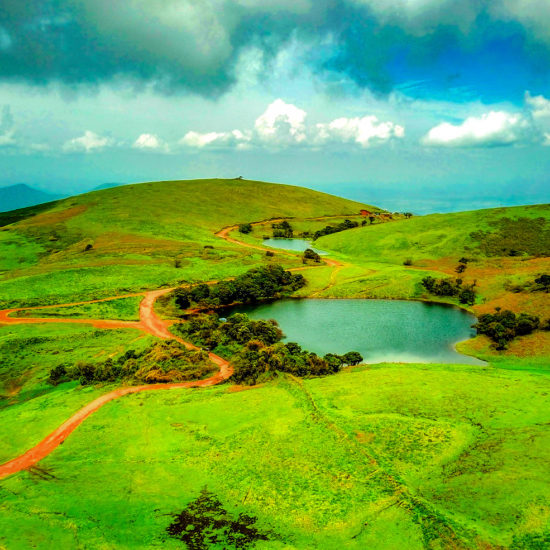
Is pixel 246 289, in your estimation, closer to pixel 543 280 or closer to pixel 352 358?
pixel 352 358

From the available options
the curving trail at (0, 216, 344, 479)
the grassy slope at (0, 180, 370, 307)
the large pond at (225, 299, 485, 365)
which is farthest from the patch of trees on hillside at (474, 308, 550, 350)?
the grassy slope at (0, 180, 370, 307)

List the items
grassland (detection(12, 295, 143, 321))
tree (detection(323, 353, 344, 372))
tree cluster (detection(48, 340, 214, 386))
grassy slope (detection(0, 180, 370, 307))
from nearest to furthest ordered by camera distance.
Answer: tree cluster (detection(48, 340, 214, 386)), tree (detection(323, 353, 344, 372)), grassland (detection(12, 295, 143, 321)), grassy slope (detection(0, 180, 370, 307))

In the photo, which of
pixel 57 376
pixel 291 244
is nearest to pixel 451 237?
pixel 291 244

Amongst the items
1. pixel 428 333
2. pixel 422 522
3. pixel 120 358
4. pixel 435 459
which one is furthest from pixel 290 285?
pixel 422 522

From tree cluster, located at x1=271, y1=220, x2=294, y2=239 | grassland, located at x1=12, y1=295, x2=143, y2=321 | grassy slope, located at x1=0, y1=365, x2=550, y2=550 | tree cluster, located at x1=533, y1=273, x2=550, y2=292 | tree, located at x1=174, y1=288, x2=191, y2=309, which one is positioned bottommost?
grassy slope, located at x1=0, y1=365, x2=550, y2=550

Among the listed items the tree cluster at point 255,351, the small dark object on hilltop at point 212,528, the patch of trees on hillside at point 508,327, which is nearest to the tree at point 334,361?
the tree cluster at point 255,351

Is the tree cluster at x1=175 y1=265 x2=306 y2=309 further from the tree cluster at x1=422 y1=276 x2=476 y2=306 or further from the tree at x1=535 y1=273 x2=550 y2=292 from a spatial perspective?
the tree at x1=535 y1=273 x2=550 y2=292

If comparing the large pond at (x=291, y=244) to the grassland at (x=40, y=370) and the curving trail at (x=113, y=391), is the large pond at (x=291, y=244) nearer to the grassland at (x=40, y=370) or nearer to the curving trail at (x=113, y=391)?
the curving trail at (x=113, y=391)

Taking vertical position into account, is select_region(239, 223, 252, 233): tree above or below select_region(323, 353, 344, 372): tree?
above
